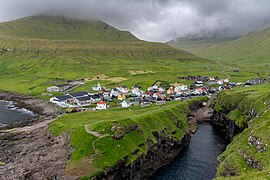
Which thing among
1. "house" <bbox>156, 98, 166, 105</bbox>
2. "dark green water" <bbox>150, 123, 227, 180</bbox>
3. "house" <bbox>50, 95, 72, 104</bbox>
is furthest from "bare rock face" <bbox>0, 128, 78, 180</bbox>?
"house" <bbox>156, 98, 166, 105</bbox>

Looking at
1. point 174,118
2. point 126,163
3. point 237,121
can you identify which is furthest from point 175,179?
point 237,121

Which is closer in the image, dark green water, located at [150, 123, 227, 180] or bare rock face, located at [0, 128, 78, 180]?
bare rock face, located at [0, 128, 78, 180]

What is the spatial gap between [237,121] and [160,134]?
38279 mm

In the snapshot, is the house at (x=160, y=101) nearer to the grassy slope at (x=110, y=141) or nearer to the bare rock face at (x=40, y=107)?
the grassy slope at (x=110, y=141)

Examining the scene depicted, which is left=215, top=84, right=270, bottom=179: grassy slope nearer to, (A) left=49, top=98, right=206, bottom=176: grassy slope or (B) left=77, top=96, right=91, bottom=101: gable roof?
(A) left=49, top=98, right=206, bottom=176: grassy slope

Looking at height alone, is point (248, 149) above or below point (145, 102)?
above

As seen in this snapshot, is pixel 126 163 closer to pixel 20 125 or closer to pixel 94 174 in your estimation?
pixel 94 174

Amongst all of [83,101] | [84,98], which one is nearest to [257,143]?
[83,101]

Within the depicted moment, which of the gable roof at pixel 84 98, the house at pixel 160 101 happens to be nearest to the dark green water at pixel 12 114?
the gable roof at pixel 84 98

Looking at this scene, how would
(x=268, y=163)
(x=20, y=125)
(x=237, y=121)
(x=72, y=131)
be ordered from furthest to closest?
(x=20, y=125)
(x=237, y=121)
(x=72, y=131)
(x=268, y=163)

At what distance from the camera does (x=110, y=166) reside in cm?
7425

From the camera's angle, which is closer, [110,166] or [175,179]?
[110,166]

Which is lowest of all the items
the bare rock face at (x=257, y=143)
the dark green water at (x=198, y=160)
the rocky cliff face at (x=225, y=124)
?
the dark green water at (x=198, y=160)

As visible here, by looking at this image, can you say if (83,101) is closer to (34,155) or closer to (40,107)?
(40,107)
